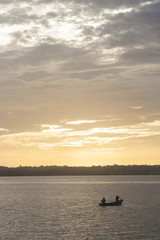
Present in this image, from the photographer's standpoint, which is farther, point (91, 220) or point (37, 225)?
point (91, 220)

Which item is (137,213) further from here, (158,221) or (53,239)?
(53,239)

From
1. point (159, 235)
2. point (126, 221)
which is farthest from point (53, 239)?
point (126, 221)

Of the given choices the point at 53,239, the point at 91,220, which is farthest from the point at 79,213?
the point at 53,239

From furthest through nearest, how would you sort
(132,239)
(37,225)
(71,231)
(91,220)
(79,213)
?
(79,213) < (91,220) < (37,225) < (71,231) < (132,239)

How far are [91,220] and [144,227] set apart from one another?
44.2 ft

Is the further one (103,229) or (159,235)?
(103,229)

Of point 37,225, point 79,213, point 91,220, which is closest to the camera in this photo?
point 37,225

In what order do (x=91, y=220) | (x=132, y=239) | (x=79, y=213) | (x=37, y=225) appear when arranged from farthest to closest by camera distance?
(x=79, y=213)
(x=91, y=220)
(x=37, y=225)
(x=132, y=239)

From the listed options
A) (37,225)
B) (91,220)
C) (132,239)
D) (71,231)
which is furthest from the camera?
(91,220)

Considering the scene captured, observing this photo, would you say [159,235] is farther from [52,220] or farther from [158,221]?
[52,220]

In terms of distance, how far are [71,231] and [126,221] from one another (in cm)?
1546

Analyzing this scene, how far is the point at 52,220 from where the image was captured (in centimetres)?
7888

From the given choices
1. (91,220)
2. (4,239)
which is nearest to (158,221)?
(91,220)

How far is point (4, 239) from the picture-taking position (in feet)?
196
